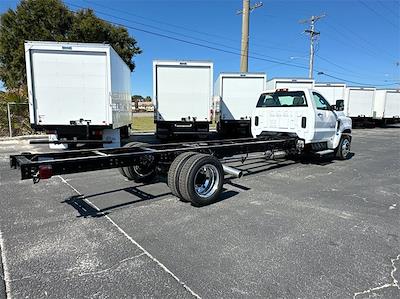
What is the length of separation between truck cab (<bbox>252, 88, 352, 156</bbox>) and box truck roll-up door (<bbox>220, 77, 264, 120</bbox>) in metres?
6.41

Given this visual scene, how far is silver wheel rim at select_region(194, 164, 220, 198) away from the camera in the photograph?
5.33 meters

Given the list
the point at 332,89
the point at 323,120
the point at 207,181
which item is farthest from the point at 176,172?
the point at 332,89

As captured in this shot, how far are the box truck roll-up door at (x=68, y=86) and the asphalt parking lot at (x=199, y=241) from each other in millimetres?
3619

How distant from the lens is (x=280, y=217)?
15.4ft

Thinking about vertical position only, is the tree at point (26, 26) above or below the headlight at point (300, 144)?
above

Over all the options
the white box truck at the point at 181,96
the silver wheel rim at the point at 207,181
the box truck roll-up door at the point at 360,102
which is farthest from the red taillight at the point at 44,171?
the box truck roll-up door at the point at 360,102

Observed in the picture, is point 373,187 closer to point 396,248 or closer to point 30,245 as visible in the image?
point 396,248

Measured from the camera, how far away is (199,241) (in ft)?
12.6

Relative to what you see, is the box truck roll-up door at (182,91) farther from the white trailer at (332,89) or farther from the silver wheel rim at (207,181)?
the white trailer at (332,89)

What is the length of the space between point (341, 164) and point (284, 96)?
8.95ft

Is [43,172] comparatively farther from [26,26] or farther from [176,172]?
[26,26]

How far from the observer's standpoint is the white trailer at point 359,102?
86.2ft

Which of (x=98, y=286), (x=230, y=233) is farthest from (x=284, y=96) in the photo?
(x=98, y=286)

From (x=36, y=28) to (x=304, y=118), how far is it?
81.2 ft
